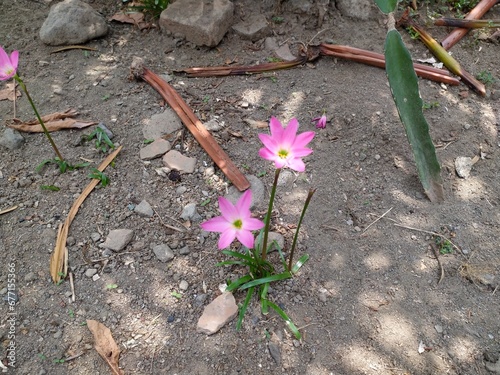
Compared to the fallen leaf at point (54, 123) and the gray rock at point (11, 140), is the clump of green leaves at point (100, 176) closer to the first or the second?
the fallen leaf at point (54, 123)

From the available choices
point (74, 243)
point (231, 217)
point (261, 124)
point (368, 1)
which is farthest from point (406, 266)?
point (368, 1)

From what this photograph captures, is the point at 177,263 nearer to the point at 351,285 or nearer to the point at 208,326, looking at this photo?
the point at 208,326

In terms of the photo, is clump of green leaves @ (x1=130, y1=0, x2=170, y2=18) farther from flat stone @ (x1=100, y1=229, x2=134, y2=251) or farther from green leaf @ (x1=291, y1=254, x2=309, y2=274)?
green leaf @ (x1=291, y1=254, x2=309, y2=274)

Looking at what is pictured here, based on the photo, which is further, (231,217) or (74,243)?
(74,243)

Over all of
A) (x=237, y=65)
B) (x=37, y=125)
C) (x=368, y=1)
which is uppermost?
(x=368, y=1)

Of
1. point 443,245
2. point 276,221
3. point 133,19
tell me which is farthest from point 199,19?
point 443,245

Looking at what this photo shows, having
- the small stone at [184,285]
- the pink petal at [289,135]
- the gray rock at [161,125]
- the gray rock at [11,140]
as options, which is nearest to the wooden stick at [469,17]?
the gray rock at [161,125]

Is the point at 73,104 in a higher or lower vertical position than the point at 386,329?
higher

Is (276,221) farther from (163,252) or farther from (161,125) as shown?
(161,125)
